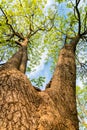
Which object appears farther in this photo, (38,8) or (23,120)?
(38,8)

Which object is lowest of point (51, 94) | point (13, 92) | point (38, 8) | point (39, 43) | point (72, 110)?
point (39, 43)

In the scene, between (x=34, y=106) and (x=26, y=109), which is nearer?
(x=26, y=109)

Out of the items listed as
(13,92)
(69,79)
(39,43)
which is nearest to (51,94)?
(13,92)

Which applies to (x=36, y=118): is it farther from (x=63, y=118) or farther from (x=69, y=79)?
(x=69, y=79)

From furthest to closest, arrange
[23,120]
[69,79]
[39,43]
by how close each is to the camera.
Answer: [39,43] → [69,79] → [23,120]

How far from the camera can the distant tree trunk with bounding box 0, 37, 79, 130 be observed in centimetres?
263

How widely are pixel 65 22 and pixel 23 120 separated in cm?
1096

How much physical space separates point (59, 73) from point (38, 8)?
368 inches

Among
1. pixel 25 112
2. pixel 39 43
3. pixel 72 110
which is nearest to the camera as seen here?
pixel 25 112

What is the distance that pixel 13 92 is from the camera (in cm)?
327

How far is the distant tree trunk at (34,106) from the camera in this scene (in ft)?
8.63

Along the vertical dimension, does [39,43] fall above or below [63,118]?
below

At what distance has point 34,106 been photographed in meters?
3.07

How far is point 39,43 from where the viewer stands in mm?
15031
